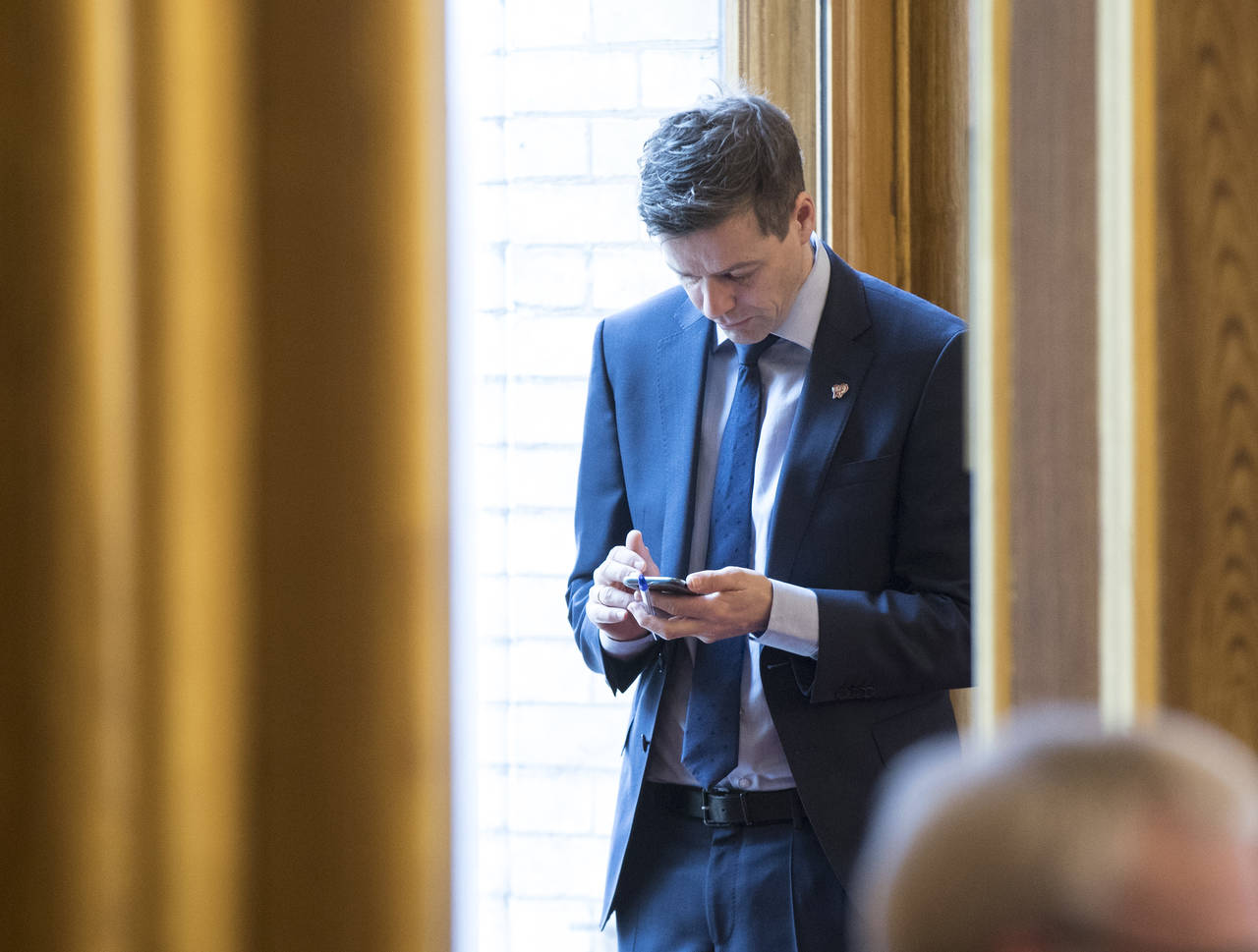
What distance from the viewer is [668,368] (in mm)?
1807

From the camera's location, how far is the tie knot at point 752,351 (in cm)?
175

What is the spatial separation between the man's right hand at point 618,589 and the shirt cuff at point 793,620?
166 millimetres

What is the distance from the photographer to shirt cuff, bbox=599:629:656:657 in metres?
1.73

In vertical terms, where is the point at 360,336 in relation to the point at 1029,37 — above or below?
below

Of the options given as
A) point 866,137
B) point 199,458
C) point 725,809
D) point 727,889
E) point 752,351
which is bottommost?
point 727,889

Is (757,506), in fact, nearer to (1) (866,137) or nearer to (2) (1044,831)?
(1) (866,137)

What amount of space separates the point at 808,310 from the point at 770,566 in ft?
1.18

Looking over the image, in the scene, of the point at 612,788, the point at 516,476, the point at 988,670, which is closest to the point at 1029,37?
the point at 988,670

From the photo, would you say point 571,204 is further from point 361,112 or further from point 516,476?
point 361,112

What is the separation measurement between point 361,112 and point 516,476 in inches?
61.4

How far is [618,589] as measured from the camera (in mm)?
1649

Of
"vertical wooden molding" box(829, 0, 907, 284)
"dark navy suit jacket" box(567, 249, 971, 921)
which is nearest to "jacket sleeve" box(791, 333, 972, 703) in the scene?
"dark navy suit jacket" box(567, 249, 971, 921)

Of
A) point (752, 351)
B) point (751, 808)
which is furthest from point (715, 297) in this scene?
point (751, 808)

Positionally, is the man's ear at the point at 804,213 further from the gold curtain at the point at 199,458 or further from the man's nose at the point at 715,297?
the gold curtain at the point at 199,458
